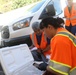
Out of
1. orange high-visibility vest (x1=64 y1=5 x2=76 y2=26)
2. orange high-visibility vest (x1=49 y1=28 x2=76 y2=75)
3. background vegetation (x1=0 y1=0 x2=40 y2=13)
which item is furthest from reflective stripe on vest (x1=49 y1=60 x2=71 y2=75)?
background vegetation (x1=0 y1=0 x2=40 y2=13)

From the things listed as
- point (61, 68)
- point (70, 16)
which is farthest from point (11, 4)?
point (61, 68)

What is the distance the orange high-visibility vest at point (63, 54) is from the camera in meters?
3.04

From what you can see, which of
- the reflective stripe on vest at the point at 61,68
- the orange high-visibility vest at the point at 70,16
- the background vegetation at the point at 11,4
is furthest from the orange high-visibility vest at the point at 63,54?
the background vegetation at the point at 11,4

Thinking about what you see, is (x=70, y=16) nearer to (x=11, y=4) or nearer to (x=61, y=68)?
(x=61, y=68)

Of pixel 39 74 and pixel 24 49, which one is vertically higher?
pixel 24 49

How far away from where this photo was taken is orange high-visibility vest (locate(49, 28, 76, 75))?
3035 mm

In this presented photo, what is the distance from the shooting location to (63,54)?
119 inches

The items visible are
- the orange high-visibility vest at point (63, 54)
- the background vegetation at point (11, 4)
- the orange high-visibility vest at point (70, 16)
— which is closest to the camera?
the orange high-visibility vest at point (63, 54)

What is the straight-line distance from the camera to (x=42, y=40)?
5.64 meters

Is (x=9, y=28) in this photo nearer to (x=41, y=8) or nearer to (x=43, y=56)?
(x=41, y=8)

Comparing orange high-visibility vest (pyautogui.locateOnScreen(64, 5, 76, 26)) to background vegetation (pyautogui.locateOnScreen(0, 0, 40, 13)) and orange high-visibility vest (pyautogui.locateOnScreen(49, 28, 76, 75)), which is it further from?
background vegetation (pyautogui.locateOnScreen(0, 0, 40, 13))

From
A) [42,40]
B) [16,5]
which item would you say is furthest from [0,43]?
[16,5]

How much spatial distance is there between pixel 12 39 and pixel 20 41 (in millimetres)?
224

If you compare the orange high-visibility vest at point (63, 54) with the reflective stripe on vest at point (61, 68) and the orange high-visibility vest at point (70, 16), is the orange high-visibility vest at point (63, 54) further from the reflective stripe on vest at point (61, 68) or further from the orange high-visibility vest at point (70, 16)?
the orange high-visibility vest at point (70, 16)
